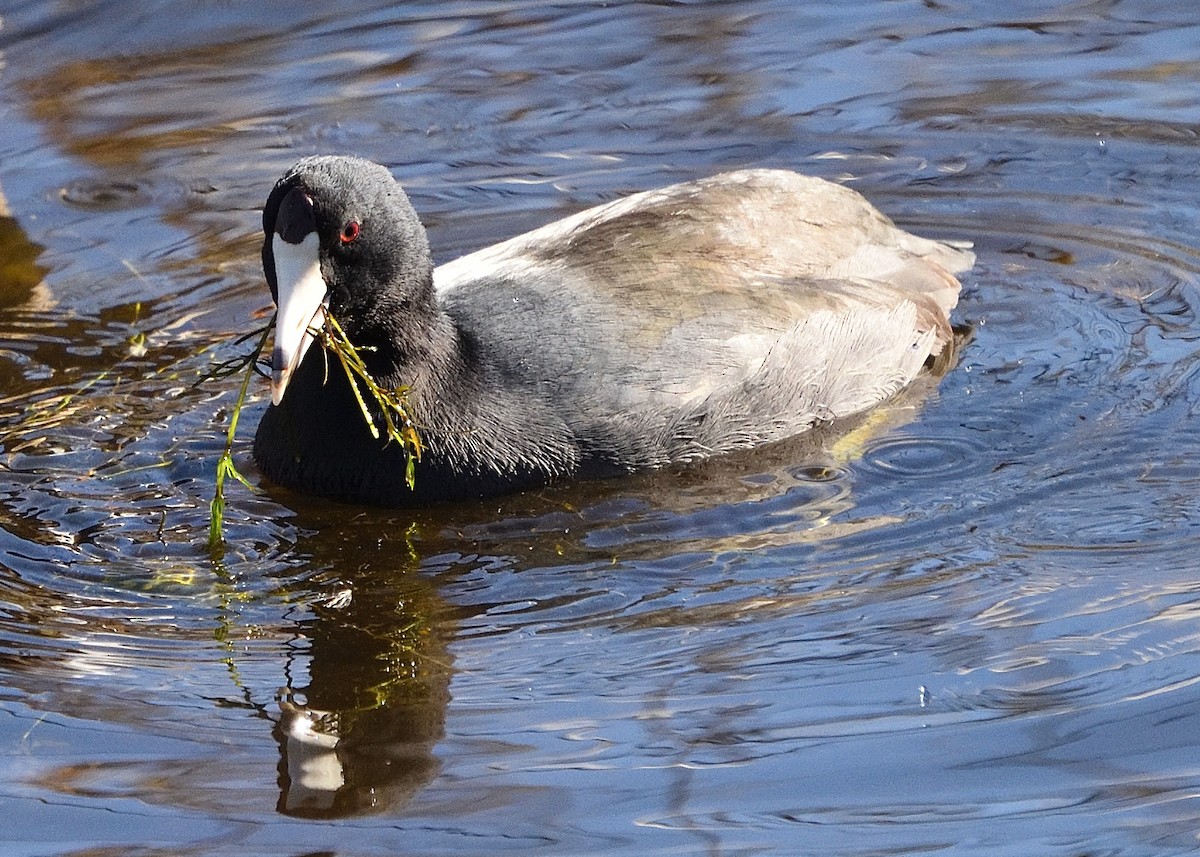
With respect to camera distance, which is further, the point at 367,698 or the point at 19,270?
the point at 19,270

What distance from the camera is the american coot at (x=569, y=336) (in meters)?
4.55

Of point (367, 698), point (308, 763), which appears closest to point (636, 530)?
point (367, 698)

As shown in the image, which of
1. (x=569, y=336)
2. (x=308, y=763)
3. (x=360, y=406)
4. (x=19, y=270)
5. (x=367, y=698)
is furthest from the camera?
(x=19, y=270)

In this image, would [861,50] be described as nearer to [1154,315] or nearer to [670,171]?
[670,171]

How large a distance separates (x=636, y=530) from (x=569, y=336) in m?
0.56

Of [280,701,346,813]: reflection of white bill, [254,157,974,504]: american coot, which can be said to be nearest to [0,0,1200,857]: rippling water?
[280,701,346,813]: reflection of white bill

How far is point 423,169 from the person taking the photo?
7.22 m

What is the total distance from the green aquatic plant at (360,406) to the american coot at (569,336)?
4 centimetres

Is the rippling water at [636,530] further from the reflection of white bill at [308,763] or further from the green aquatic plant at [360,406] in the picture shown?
the green aquatic plant at [360,406]

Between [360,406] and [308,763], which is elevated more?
[360,406]

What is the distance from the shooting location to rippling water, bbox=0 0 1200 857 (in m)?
3.57

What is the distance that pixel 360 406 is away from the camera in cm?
468

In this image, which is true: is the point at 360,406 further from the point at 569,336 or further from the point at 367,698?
the point at 367,698

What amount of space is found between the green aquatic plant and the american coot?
42 mm
